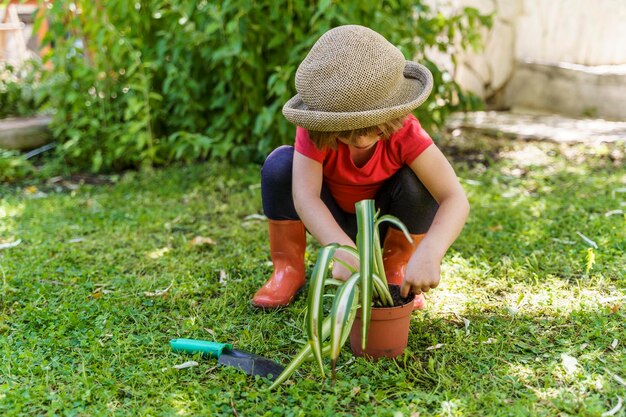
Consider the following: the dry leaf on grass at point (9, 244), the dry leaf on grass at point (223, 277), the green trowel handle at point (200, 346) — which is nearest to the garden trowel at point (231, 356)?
the green trowel handle at point (200, 346)

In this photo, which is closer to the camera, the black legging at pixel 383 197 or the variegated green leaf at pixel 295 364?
the variegated green leaf at pixel 295 364

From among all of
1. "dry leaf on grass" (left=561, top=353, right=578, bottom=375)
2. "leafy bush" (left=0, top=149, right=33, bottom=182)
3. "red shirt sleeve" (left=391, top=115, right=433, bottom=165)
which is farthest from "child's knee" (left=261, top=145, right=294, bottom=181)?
"leafy bush" (left=0, top=149, right=33, bottom=182)

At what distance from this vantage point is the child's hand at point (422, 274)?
173 cm

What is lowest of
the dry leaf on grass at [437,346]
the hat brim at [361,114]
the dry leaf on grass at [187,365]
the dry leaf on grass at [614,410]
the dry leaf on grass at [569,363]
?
the dry leaf on grass at [187,365]

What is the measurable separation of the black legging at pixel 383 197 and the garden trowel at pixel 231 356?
0.52 metres

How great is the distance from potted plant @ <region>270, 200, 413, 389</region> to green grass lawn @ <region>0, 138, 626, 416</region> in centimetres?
11

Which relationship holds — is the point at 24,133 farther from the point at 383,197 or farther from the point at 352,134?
the point at 352,134

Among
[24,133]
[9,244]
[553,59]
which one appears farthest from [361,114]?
[553,59]

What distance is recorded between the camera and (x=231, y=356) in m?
1.82

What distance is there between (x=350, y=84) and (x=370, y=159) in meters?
0.40

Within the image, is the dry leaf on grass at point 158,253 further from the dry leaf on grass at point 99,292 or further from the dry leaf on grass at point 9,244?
A: the dry leaf on grass at point 9,244

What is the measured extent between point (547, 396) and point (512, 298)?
591 mm

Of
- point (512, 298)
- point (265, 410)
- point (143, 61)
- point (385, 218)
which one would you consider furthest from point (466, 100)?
point (265, 410)

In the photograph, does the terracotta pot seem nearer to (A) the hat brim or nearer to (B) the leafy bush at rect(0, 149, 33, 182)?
(A) the hat brim
